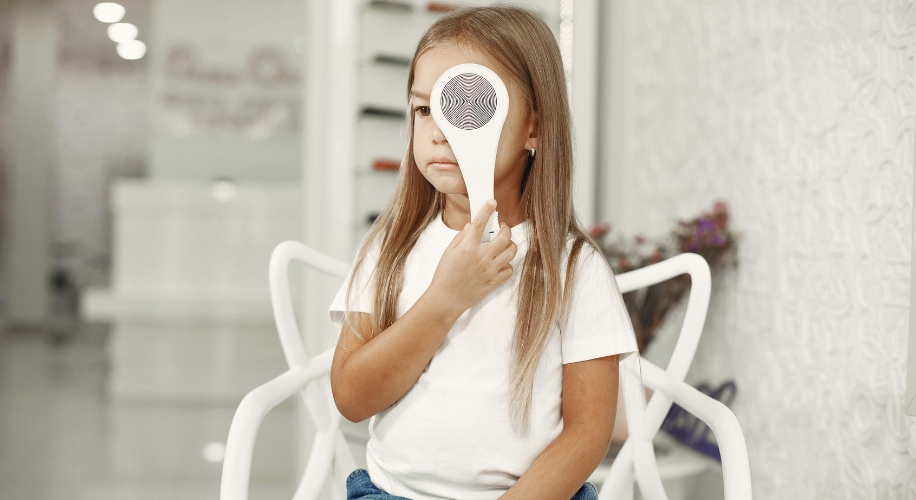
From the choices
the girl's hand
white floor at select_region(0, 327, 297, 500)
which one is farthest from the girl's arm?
white floor at select_region(0, 327, 297, 500)

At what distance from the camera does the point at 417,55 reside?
0.61 metres

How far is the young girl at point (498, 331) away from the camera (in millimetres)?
551

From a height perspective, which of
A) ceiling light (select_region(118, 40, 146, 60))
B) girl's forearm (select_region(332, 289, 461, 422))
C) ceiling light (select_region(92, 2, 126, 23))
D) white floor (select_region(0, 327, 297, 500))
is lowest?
white floor (select_region(0, 327, 297, 500))

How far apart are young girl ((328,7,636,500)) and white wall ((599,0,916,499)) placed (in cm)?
41

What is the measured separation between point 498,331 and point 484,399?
0.06 meters

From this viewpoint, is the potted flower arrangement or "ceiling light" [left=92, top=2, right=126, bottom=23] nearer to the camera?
the potted flower arrangement

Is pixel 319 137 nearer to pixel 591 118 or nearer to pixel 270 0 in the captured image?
pixel 591 118

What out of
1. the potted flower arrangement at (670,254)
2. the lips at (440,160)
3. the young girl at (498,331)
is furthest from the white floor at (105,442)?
the lips at (440,160)

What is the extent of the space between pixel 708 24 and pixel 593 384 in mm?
930

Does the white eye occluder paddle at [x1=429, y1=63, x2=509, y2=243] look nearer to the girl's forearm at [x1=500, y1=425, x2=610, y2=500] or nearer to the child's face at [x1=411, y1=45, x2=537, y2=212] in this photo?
the child's face at [x1=411, y1=45, x2=537, y2=212]

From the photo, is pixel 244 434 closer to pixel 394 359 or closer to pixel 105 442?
pixel 394 359

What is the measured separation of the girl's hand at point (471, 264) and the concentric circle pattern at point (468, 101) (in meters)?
0.06

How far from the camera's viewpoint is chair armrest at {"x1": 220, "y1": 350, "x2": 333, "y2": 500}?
55cm

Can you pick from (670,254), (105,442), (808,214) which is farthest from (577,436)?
(105,442)
